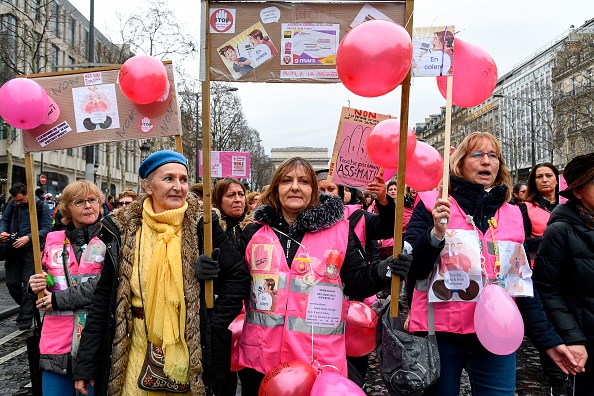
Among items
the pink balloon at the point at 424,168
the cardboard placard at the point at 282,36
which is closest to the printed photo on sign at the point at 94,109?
the cardboard placard at the point at 282,36

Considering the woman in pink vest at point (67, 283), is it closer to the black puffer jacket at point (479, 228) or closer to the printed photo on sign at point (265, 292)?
the printed photo on sign at point (265, 292)

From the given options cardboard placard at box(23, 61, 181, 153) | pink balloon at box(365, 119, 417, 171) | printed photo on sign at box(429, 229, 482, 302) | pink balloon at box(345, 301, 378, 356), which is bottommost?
pink balloon at box(345, 301, 378, 356)

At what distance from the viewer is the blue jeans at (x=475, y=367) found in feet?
8.99

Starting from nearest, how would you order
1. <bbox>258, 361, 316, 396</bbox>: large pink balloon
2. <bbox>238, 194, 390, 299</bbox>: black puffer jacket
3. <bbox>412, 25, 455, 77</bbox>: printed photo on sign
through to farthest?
1. <bbox>258, 361, 316, 396</bbox>: large pink balloon
2. <bbox>238, 194, 390, 299</bbox>: black puffer jacket
3. <bbox>412, 25, 455, 77</bbox>: printed photo on sign

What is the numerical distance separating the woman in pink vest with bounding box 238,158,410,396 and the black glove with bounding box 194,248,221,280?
0.24 meters

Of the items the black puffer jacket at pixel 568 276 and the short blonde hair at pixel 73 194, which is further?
the short blonde hair at pixel 73 194

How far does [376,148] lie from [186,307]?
1.62m

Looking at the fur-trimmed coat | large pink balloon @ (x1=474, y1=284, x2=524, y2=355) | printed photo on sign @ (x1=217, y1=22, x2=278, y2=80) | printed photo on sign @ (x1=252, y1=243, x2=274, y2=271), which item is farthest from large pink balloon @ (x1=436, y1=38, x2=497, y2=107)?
the fur-trimmed coat

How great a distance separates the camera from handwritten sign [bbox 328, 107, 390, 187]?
4.23 m

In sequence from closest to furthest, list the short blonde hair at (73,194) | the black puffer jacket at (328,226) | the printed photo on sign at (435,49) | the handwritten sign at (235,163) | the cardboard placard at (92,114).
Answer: the black puffer jacket at (328,226) < the printed photo on sign at (435,49) < the short blonde hair at (73,194) < the cardboard placard at (92,114) < the handwritten sign at (235,163)

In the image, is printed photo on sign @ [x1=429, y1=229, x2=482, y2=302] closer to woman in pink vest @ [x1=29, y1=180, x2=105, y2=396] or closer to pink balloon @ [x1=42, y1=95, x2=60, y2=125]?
woman in pink vest @ [x1=29, y1=180, x2=105, y2=396]

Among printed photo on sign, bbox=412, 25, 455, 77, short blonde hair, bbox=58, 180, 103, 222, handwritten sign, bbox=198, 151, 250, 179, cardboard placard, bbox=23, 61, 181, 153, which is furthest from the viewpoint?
handwritten sign, bbox=198, 151, 250, 179

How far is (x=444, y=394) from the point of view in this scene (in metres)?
2.76

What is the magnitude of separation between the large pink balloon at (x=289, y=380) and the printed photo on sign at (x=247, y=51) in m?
1.61
